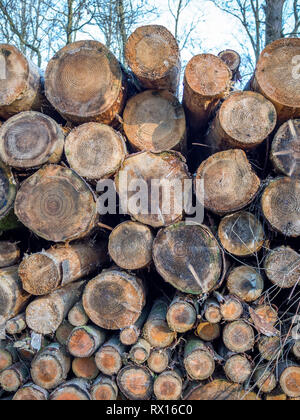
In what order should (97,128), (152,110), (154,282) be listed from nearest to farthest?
(97,128) < (152,110) < (154,282)

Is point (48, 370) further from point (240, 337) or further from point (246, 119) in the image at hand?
point (246, 119)

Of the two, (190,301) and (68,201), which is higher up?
(68,201)

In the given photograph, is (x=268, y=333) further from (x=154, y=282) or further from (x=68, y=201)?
(x=68, y=201)

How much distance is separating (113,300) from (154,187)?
2.97ft

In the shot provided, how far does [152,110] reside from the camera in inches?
107

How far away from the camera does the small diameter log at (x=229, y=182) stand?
7.72 feet

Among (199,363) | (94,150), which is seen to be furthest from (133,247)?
(199,363)

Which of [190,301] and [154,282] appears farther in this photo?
[154,282]

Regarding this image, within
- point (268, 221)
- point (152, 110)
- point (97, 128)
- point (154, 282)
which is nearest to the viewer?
point (268, 221)

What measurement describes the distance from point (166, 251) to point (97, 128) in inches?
41.8

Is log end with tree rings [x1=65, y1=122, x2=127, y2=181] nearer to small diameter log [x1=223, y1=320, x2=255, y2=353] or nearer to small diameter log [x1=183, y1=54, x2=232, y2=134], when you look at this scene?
small diameter log [x1=183, y1=54, x2=232, y2=134]

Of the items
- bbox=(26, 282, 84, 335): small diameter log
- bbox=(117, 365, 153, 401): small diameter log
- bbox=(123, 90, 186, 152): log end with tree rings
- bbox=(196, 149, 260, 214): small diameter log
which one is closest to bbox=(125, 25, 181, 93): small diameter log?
bbox=(123, 90, 186, 152): log end with tree rings

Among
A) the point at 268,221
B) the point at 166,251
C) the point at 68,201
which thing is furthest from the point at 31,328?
the point at 268,221
